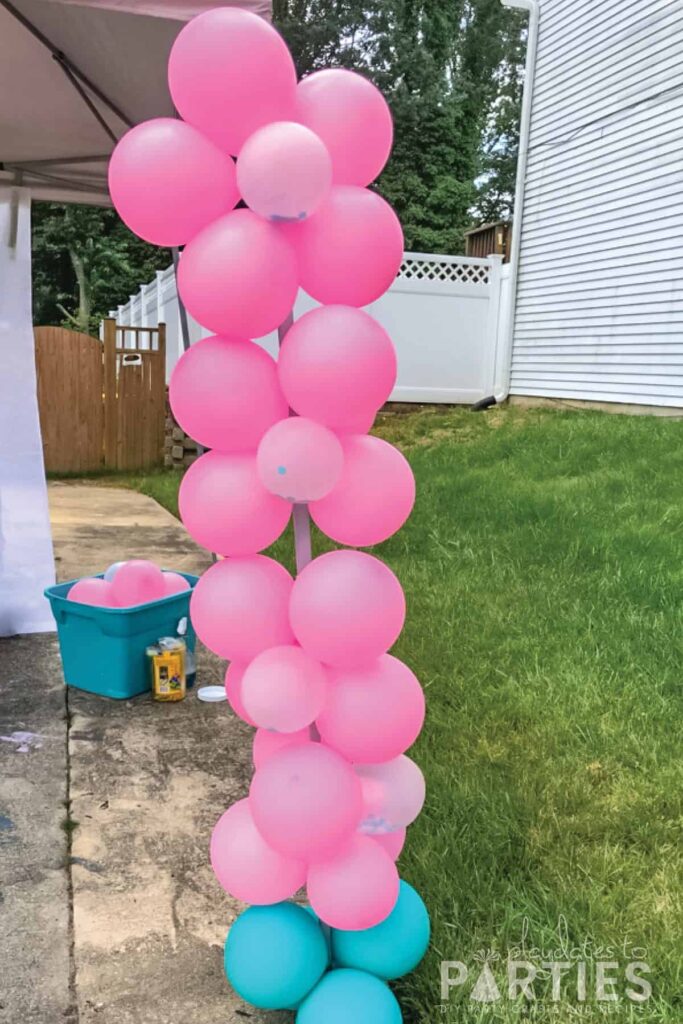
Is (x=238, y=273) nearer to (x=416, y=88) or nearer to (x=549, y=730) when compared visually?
(x=549, y=730)

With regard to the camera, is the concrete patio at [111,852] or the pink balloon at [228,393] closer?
the pink balloon at [228,393]

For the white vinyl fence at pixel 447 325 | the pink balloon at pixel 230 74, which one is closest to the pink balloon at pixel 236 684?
the pink balloon at pixel 230 74

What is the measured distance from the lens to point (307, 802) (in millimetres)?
1400

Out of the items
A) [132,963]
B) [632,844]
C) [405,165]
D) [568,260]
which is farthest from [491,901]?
[405,165]

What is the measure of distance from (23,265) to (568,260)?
6996 mm

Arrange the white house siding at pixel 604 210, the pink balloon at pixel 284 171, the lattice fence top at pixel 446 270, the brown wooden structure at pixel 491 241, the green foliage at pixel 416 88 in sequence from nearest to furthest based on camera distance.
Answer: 1. the pink balloon at pixel 284 171
2. the white house siding at pixel 604 210
3. the lattice fence top at pixel 446 270
4. the brown wooden structure at pixel 491 241
5. the green foliage at pixel 416 88

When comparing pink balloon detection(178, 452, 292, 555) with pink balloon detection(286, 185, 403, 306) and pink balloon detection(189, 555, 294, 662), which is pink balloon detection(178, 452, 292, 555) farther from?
pink balloon detection(286, 185, 403, 306)

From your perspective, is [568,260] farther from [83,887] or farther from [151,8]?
[83,887]

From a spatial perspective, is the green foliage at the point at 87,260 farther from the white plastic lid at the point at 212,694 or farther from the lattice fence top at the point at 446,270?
the white plastic lid at the point at 212,694

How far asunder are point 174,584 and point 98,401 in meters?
6.97

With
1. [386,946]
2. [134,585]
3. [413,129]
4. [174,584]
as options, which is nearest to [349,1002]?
[386,946]

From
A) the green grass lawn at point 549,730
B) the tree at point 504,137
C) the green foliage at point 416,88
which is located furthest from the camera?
the tree at point 504,137

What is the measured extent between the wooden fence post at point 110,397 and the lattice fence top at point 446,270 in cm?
378

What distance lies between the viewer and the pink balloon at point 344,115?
A: 1.39 m
